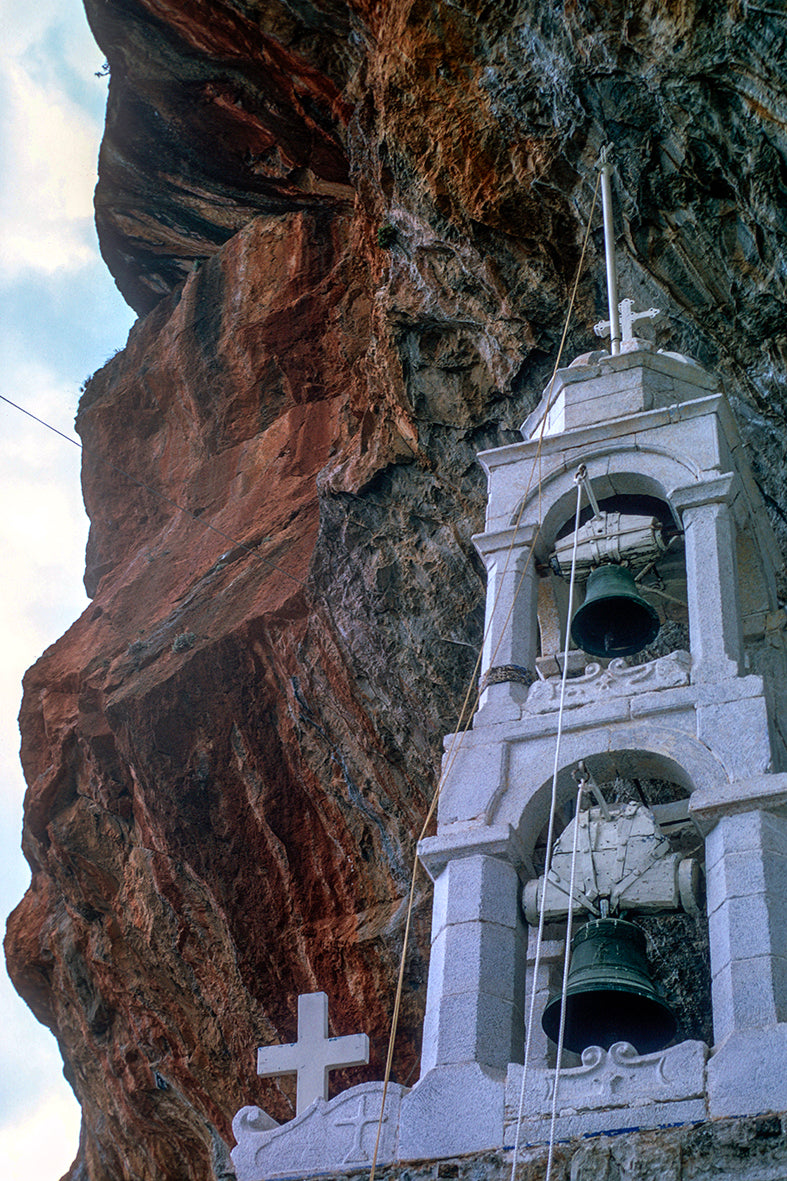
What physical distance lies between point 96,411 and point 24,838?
5467 millimetres

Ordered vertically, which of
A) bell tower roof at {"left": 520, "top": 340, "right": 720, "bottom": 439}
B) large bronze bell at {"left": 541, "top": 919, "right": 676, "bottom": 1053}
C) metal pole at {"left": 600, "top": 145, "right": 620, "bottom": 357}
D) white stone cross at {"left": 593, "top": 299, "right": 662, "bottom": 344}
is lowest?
large bronze bell at {"left": 541, "top": 919, "right": 676, "bottom": 1053}

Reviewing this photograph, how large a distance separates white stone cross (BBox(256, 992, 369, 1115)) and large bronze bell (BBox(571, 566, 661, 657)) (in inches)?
114

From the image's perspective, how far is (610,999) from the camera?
22.1 ft

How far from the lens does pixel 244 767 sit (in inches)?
518

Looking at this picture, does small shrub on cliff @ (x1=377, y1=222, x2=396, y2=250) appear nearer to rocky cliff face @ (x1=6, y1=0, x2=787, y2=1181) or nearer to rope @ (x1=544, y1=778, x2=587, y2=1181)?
rocky cliff face @ (x1=6, y1=0, x2=787, y2=1181)

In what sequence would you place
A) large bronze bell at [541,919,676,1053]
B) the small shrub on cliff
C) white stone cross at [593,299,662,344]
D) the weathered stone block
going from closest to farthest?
1. the weathered stone block
2. large bronze bell at [541,919,676,1053]
3. white stone cross at [593,299,662,344]
4. the small shrub on cliff

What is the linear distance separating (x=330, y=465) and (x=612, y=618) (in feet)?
17.7

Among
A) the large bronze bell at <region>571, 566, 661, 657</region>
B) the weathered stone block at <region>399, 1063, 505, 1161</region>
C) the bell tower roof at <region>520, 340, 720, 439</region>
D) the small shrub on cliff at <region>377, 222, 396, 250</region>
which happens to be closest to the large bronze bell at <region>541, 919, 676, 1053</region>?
the weathered stone block at <region>399, 1063, 505, 1161</region>

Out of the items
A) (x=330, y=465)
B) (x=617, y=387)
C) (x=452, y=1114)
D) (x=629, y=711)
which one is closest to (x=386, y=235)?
(x=330, y=465)

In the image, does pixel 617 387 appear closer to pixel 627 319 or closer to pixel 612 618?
pixel 627 319

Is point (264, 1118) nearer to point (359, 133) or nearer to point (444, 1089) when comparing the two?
point (444, 1089)

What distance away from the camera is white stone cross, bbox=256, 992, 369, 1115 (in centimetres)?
665

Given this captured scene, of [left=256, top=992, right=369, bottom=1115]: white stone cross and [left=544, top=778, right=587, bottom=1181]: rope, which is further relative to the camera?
[left=256, top=992, right=369, bottom=1115]: white stone cross

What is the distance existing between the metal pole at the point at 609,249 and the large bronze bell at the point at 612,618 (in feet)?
7.46
